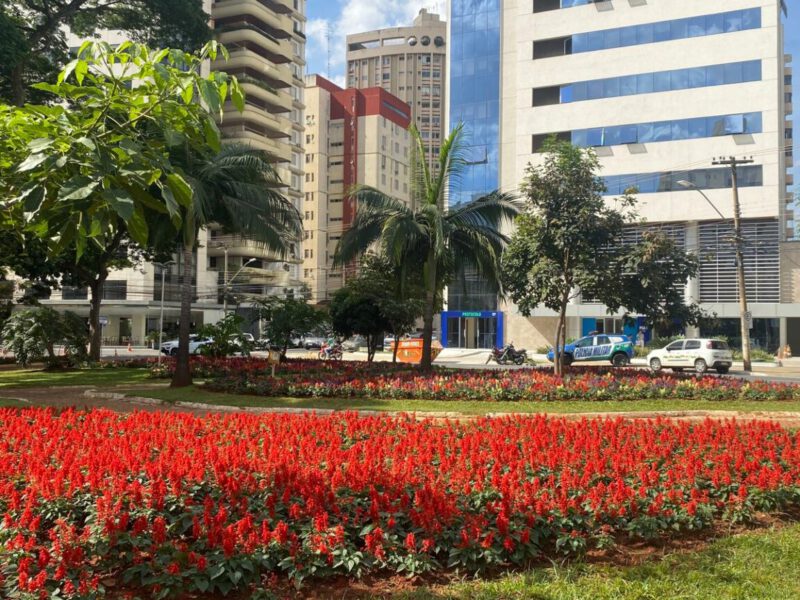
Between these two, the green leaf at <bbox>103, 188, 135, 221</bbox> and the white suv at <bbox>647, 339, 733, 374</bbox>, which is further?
the white suv at <bbox>647, 339, 733, 374</bbox>

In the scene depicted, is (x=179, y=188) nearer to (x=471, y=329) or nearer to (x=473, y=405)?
(x=473, y=405)

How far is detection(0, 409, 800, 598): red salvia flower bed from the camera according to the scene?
4129 millimetres

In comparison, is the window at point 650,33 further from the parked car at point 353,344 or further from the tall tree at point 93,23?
the tall tree at point 93,23

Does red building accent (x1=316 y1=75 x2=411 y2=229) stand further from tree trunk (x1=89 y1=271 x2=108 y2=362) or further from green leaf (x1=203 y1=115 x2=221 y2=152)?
green leaf (x1=203 y1=115 x2=221 y2=152)

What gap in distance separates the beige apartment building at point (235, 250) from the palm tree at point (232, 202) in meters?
35.1

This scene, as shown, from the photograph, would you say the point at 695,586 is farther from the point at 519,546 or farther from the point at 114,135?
the point at 114,135

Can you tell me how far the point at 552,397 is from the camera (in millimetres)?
14664

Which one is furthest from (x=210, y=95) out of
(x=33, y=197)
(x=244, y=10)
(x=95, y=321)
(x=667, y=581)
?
(x=244, y=10)

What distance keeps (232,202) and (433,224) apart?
548cm

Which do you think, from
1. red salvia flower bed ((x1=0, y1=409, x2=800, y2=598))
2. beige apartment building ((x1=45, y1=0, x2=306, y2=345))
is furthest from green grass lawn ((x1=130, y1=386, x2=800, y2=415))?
beige apartment building ((x1=45, y1=0, x2=306, y2=345))

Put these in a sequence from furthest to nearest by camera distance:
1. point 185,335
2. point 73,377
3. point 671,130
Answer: point 671,130 → point 73,377 → point 185,335

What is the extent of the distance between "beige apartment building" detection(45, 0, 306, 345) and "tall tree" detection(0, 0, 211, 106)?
31037 millimetres

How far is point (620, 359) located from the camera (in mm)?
33094

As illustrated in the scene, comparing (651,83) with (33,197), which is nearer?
(33,197)
